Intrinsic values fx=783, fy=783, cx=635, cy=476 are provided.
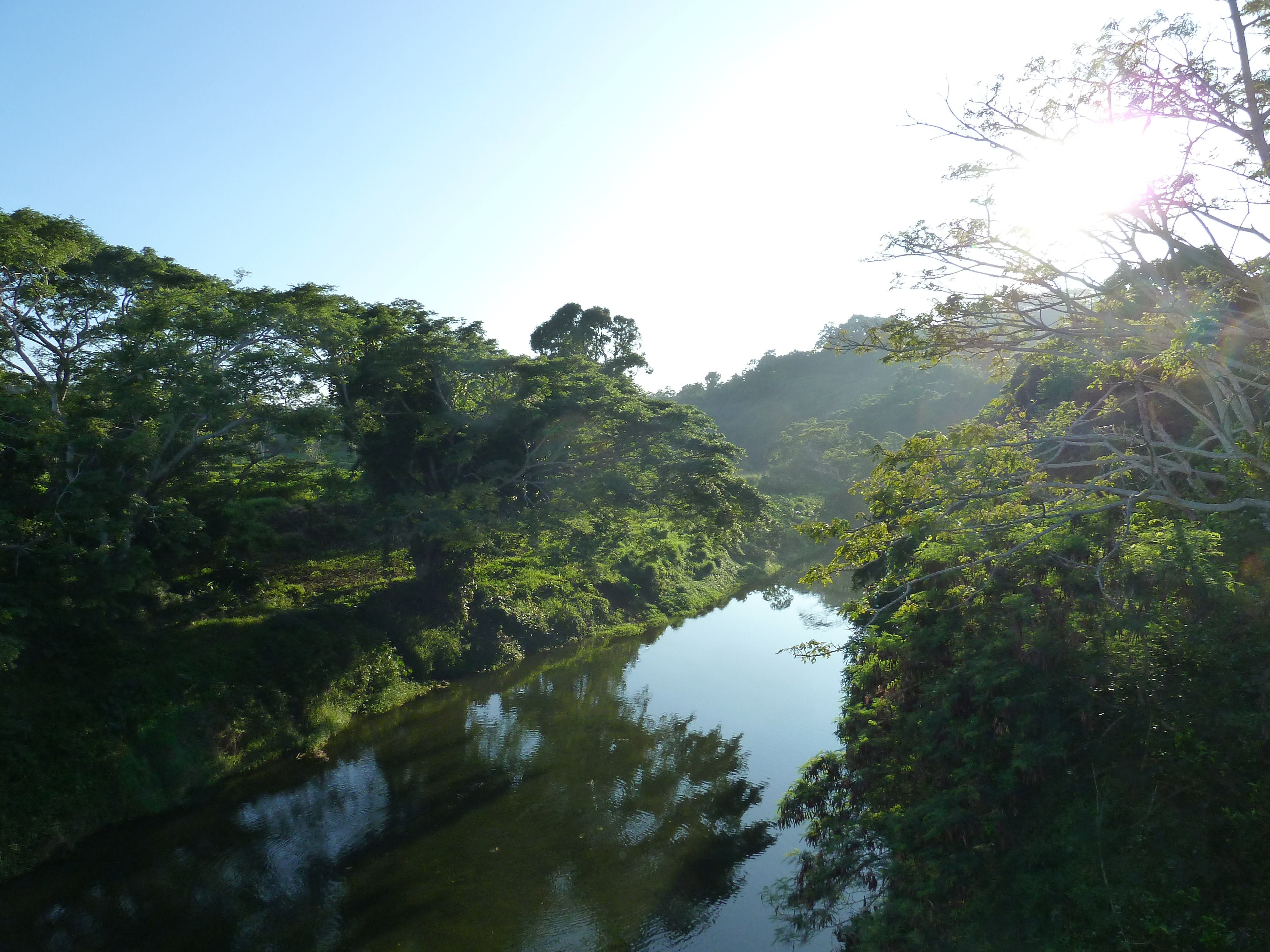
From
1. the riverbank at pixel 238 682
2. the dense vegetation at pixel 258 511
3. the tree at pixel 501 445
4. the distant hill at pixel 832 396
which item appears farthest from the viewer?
the distant hill at pixel 832 396

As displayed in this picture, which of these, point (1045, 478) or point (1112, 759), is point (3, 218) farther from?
point (1112, 759)

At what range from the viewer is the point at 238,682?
14758 millimetres

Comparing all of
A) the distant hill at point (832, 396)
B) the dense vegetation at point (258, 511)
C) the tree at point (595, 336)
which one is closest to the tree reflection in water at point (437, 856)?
→ the dense vegetation at point (258, 511)

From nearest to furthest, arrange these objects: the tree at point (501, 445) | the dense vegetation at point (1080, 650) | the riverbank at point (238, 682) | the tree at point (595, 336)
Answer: the dense vegetation at point (1080, 650) → the riverbank at point (238, 682) → the tree at point (501, 445) → the tree at point (595, 336)

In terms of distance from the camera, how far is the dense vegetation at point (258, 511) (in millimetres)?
12602

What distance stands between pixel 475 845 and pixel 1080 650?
830cm

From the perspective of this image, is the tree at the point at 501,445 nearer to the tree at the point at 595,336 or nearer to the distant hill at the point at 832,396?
the tree at the point at 595,336

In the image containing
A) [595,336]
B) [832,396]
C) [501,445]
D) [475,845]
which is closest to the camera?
[475,845]

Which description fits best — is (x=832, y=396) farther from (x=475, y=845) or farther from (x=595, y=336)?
(x=475, y=845)

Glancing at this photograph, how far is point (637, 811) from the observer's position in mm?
12172

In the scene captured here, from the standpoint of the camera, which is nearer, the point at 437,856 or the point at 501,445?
the point at 437,856

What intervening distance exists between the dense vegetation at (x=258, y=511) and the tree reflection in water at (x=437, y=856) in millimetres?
1303

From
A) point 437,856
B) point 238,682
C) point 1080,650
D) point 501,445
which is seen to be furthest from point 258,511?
point 1080,650

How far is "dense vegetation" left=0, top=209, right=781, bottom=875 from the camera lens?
12.6m
